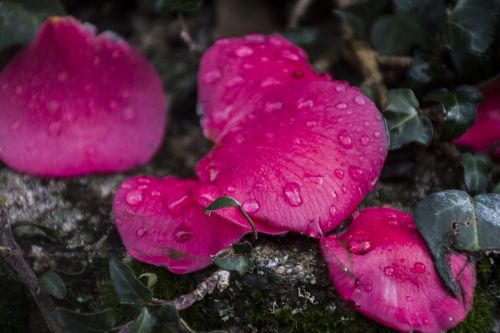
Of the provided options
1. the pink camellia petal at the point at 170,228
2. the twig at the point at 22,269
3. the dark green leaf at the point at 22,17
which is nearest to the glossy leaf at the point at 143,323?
the pink camellia petal at the point at 170,228

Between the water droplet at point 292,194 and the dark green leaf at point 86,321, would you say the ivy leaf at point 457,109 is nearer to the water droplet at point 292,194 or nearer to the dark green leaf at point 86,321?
the water droplet at point 292,194

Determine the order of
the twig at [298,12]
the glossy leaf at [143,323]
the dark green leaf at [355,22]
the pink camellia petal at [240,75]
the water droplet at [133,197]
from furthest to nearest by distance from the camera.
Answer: the twig at [298,12]
the dark green leaf at [355,22]
the pink camellia petal at [240,75]
the water droplet at [133,197]
the glossy leaf at [143,323]

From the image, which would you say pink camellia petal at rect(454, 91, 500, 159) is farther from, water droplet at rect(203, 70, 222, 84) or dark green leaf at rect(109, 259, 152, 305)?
dark green leaf at rect(109, 259, 152, 305)

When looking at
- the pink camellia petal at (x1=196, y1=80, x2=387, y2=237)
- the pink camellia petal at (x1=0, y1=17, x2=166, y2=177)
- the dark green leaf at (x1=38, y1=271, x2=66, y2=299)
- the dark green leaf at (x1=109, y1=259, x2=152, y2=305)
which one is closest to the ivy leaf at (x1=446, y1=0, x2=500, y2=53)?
the pink camellia petal at (x1=196, y1=80, x2=387, y2=237)

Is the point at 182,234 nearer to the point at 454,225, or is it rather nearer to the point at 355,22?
the point at 454,225

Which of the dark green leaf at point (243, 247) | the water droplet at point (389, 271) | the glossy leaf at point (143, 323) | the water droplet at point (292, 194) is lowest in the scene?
the glossy leaf at point (143, 323)
